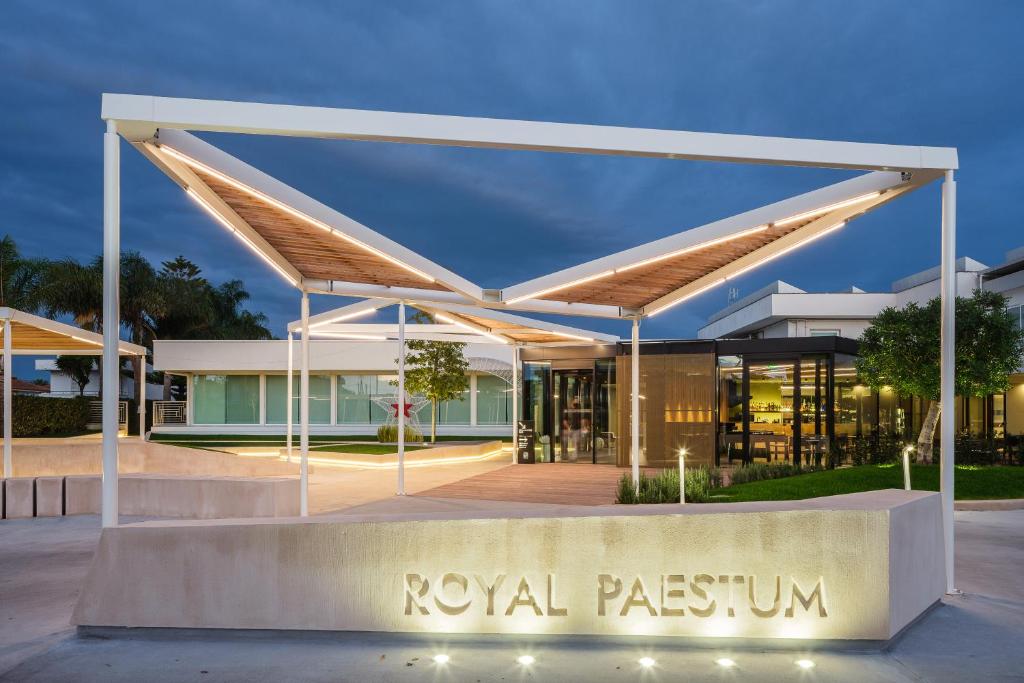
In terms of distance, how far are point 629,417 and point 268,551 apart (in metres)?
14.3

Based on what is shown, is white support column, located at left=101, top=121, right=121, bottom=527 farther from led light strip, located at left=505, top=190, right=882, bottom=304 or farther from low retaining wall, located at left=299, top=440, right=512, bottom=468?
low retaining wall, located at left=299, top=440, right=512, bottom=468

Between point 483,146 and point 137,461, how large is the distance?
1372cm

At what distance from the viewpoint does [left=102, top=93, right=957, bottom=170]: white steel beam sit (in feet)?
16.0

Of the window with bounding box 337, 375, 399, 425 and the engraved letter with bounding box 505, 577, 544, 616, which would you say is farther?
the window with bounding box 337, 375, 399, 425

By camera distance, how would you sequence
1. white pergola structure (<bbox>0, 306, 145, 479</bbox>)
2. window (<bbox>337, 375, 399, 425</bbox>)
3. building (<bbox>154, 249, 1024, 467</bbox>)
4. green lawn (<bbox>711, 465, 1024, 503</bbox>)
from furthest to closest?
window (<bbox>337, 375, 399, 425</bbox>) < building (<bbox>154, 249, 1024, 467</bbox>) < white pergola structure (<bbox>0, 306, 145, 479</bbox>) < green lawn (<bbox>711, 465, 1024, 503</bbox>)

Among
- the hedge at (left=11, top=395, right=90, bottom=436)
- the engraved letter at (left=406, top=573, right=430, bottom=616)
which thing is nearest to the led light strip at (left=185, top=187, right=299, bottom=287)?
the engraved letter at (left=406, top=573, right=430, bottom=616)

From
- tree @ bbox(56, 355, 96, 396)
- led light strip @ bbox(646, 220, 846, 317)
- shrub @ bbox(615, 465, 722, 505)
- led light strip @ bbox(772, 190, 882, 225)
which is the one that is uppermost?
led light strip @ bbox(772, 190, 882, 225)

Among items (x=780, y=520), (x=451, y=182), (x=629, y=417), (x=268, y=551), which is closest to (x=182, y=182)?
(x=268, y=551)

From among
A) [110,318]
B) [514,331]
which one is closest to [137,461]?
[514,331]

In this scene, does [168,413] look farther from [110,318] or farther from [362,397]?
[110,318]

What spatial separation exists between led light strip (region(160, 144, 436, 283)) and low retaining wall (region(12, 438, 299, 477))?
8.95 metres

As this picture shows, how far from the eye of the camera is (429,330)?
1892cm

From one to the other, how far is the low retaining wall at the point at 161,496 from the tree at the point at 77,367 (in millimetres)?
35723

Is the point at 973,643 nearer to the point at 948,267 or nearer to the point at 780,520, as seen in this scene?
the point at 780,520
